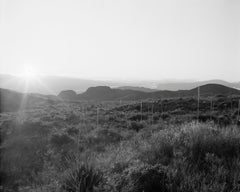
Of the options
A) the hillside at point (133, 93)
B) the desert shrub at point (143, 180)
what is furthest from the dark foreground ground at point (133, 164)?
the hillside at point (133, 93)

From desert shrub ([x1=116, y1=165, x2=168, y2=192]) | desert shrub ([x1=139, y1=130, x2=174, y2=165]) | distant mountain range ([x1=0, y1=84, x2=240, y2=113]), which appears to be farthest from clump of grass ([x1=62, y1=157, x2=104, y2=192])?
distant mountain range ([x1=0, y1=84, x2=240, y2=113])

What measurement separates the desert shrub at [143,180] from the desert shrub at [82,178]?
1.18ft

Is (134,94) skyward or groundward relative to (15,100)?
skyward

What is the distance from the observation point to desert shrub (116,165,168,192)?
3.13m

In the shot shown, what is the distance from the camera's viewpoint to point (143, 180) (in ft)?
10.9

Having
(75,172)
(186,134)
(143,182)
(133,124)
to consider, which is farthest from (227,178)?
(133,124)

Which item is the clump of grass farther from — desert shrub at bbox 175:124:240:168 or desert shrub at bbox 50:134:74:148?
desert shrub at bbox 50:134:74:148

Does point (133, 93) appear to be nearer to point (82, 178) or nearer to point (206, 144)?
point (206, 144)

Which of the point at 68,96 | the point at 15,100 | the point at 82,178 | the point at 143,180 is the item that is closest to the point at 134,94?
the point at 68,96

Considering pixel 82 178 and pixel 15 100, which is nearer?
pixel 82 178

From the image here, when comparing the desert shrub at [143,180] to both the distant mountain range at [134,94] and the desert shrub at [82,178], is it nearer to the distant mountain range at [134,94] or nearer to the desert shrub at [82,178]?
the desert shrub at [82,178]

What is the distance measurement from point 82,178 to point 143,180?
1.02 m

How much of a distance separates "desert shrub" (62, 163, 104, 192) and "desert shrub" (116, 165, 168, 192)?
360 mm

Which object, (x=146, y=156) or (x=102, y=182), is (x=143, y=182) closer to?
(x=102, y=182)
